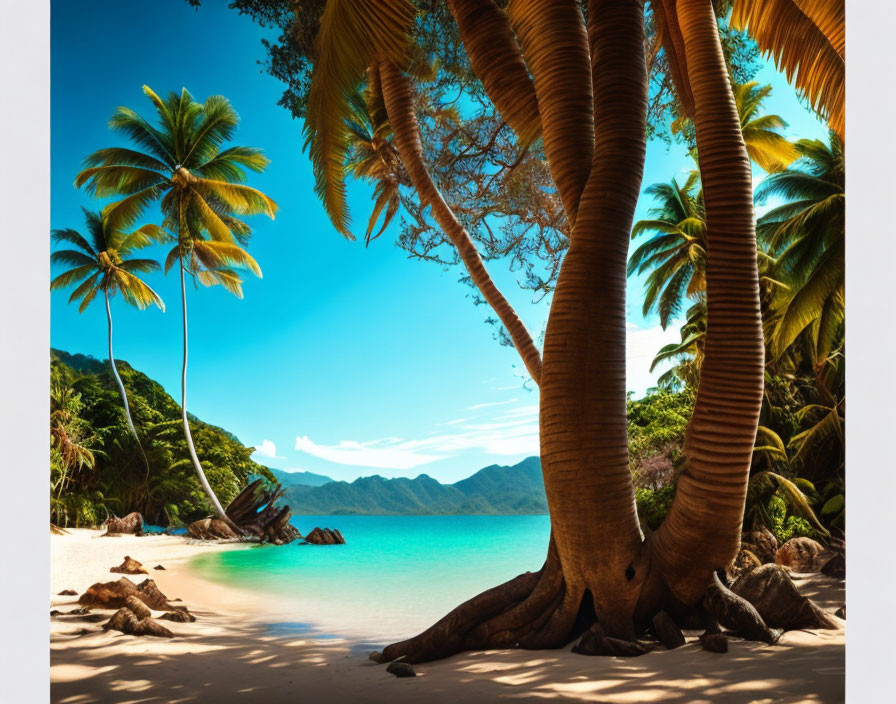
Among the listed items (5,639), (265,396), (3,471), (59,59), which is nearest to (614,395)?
(3,471)

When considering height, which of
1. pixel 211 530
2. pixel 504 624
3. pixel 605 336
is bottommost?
pixel 211 530

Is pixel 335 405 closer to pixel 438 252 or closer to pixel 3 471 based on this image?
pixel 438 252

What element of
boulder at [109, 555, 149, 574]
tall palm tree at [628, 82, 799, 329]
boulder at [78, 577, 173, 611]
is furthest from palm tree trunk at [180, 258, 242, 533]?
tall palm tree at [628, 82, 799, 329]

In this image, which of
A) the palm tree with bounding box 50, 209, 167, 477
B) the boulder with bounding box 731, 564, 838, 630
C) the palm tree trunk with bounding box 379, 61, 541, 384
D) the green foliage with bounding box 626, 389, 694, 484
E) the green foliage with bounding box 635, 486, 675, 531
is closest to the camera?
the boulder with bounding box 731, 564, 838, 630

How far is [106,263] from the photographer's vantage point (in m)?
11.3

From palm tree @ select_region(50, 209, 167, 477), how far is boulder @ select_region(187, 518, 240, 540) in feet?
7.41

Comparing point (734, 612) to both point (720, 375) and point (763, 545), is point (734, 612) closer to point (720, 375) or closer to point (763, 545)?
point (720, 375)

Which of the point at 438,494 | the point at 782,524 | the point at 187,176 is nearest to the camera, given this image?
the point at 782,524

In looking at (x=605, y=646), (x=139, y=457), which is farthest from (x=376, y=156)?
(x=139, y=457)

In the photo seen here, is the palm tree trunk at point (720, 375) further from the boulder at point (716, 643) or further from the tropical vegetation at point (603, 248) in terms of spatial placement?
the boulder at point (716, 643)

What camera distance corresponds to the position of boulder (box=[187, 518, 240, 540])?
12.0 metres

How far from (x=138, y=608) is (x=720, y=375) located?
4221mm

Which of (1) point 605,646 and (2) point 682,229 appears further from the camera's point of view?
(2) point 682,229

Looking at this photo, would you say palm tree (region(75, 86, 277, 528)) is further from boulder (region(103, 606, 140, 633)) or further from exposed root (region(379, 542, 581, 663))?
exposed root (region(379, 542, 581, 663))
